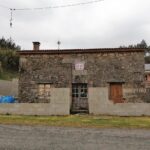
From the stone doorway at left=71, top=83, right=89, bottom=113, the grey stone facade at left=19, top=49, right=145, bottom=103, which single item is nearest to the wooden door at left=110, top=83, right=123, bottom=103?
the grey stone facade at left=19, top=49, right=145, bottom=103

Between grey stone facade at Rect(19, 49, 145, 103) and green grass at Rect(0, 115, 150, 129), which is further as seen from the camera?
grey stone facade at Rect(19, 49, 145, 103)

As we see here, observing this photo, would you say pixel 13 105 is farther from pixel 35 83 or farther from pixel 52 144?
pixel 52 144

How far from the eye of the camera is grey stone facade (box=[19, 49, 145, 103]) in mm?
27781

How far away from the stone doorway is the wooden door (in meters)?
1.99

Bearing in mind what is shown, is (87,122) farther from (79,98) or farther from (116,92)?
(116,92)

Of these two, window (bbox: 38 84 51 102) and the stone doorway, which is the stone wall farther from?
the stone doorway

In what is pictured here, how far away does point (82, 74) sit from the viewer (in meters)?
28.5

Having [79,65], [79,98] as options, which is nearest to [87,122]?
[79,98]

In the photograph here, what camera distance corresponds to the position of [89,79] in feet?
93.1

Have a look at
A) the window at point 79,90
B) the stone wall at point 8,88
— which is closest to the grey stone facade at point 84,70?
the window at point 79,90

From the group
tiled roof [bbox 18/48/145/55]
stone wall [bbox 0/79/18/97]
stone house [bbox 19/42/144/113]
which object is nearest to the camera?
stone house [bbox 19/42/144/113]

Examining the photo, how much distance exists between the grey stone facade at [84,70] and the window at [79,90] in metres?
0.38

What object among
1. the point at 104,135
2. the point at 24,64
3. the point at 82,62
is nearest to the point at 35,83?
the point at 24,64

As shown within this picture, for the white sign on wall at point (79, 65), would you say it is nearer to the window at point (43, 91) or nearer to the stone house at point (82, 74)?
the stone house at point (82, 74)
